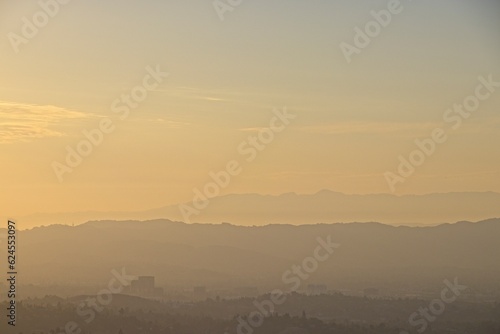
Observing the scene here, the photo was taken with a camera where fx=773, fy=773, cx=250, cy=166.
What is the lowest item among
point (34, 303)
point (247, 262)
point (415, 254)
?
point (34, 303)

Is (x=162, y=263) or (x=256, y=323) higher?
(x=162, y=263)

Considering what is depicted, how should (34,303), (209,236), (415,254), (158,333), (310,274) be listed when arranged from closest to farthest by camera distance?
(34,303) < (158,333) < (209,236) < (310,274) < (415,254)

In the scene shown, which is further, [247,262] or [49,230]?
[247,262]

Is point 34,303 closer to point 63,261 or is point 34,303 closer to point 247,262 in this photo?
point 63,261

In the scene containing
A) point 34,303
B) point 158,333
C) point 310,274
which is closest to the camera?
point 34,303

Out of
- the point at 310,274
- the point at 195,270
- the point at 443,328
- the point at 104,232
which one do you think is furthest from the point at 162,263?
the point at 443,328

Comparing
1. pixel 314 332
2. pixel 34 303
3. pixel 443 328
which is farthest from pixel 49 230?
pixel 443 328
